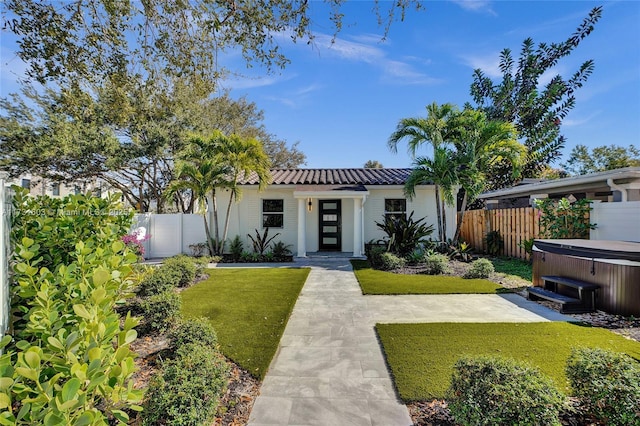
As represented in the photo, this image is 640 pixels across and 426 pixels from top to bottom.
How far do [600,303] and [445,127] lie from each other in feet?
24.6

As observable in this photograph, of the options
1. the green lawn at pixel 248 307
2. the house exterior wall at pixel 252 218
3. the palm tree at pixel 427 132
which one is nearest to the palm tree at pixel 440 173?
the palm tree at pixel 427 132

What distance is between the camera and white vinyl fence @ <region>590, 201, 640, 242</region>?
736cm

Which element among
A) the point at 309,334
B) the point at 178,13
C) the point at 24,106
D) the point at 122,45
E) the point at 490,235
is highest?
the point at 24,106

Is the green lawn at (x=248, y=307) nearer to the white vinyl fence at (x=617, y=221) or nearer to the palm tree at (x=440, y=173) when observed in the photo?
the palm tree at (x=440, y=173)

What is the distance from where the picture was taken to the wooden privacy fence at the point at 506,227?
34.7 ft

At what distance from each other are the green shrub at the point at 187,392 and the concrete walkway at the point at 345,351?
46cm

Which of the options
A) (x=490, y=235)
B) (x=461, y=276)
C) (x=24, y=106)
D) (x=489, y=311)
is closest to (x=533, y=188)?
(x=490, y=235)

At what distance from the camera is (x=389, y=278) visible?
8.41m

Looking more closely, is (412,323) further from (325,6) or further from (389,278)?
(325,6)

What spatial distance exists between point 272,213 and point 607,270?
35.5 feet

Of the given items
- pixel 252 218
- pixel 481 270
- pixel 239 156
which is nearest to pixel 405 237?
pixel 481 270

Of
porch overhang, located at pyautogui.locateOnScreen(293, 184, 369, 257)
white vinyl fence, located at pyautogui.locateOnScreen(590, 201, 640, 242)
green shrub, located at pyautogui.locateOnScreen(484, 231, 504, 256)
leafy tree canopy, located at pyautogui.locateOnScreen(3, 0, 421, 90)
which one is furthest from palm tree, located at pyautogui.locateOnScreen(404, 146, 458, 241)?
leafy tree canopy, located at pyautogui.locateOnScreen(3, 0, 421, 90)

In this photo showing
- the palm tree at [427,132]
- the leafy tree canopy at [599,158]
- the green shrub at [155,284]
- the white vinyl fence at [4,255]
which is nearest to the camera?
the white vinyl fence at [4,255]

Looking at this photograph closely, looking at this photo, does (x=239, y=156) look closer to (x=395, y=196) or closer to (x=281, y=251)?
(x=281, y=251)
